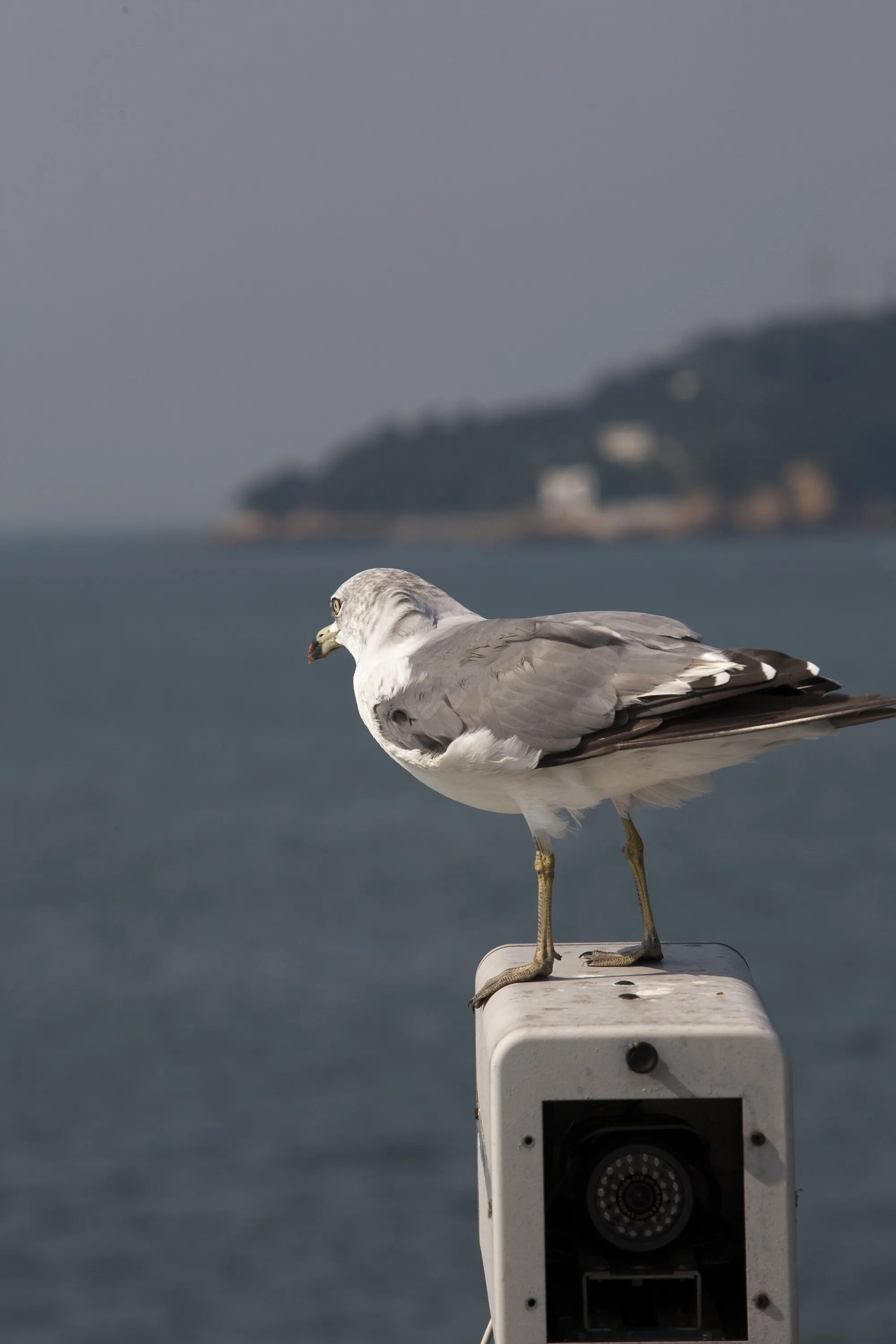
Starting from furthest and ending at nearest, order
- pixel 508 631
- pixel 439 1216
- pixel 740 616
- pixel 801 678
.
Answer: pixel 740 616, pixel 439 1216, pixel 508 631, pixel 801 678

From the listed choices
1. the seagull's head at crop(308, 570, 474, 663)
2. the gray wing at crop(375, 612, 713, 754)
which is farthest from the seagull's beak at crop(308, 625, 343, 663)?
the gray wing at crop(375, 612, 713, 754)

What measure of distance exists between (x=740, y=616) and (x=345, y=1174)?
250 feet

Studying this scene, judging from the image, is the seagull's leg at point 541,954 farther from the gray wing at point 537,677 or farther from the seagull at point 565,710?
the gray wing at point 537,677

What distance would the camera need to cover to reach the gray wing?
439cm

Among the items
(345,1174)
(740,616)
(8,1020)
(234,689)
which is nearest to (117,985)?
(8,1020)

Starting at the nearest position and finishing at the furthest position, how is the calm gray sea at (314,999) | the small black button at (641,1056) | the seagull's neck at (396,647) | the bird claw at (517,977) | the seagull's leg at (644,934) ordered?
the small black button at (641,1056) → the bird claw at (517,977) → the seagull's leg at (644,934) → the seagull's neck at (396,647) → the calm gray sea at (314,999)

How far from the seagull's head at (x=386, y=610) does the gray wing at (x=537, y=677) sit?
4.5 inches

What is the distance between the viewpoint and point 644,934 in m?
4.45

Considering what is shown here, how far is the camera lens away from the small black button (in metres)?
0.25

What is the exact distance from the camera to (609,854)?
5009cm

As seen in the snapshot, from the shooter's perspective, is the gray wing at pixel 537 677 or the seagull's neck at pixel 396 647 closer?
the gray wing at pixel 537 677

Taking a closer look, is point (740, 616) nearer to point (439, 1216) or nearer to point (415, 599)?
point (439, 1216)

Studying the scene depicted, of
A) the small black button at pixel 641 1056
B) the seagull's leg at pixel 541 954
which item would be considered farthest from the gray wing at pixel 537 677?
the small black button at pixel 641 1056

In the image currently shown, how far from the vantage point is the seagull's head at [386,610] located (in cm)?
486
